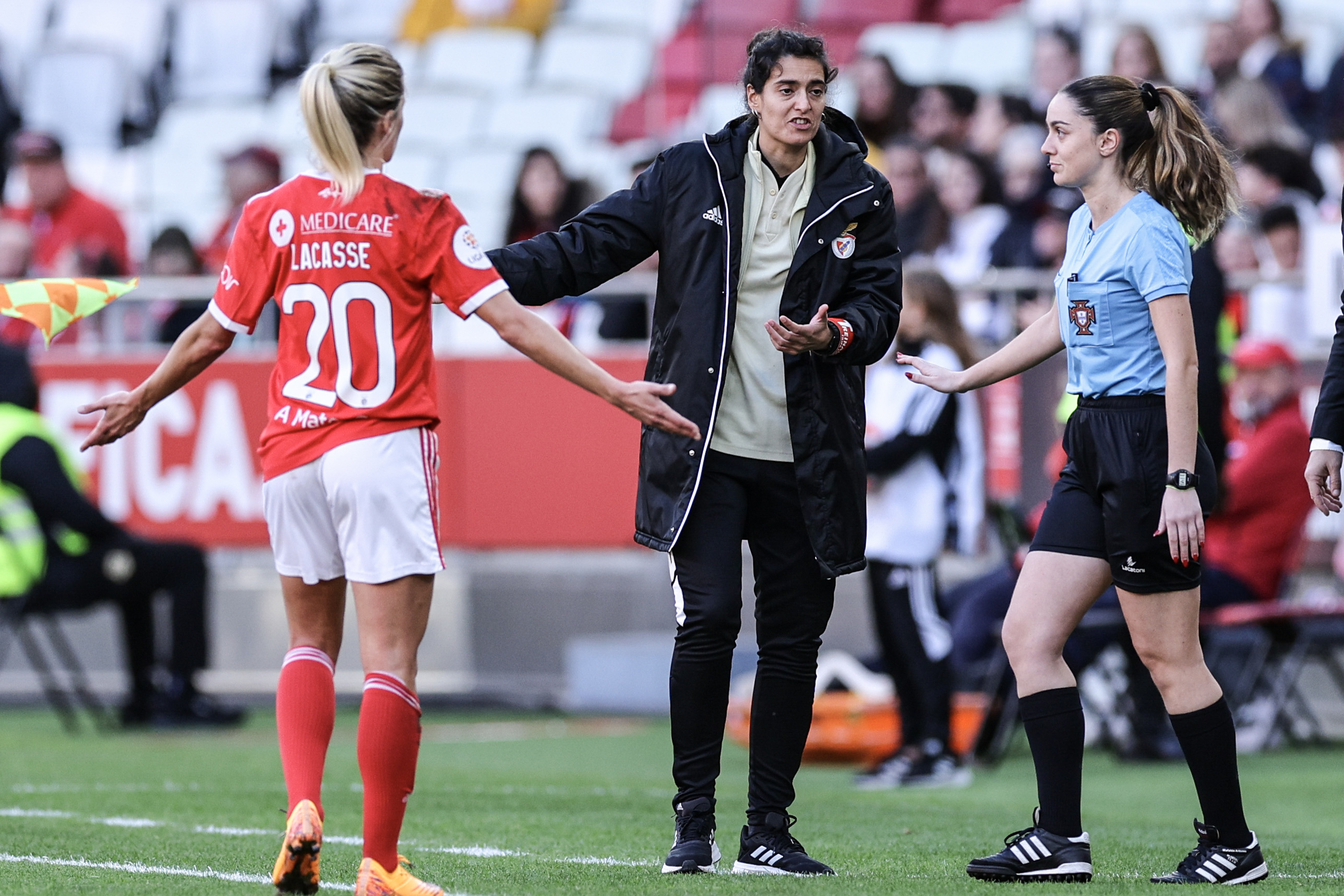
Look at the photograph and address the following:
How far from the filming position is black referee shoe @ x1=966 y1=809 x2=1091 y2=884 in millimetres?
4559

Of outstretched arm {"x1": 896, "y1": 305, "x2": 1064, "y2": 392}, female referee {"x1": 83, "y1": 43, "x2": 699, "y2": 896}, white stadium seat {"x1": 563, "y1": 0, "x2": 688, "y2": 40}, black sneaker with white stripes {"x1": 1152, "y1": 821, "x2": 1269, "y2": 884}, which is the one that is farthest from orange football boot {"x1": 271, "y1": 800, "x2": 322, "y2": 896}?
white stadium seat {"x1": 563, "y1": 0, "x2": 688, "y2": 40}

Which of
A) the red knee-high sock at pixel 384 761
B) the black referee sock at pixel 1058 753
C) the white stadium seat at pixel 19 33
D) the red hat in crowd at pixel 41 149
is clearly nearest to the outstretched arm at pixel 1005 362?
the black referee sock at pixel 1058 753

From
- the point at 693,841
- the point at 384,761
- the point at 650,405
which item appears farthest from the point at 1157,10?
the point at 384,761

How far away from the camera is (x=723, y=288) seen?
4863mm

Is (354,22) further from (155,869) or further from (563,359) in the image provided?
(563,359)

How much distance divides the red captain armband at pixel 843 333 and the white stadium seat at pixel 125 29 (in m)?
13.9

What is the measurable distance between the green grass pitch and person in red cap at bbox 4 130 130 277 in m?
4.77

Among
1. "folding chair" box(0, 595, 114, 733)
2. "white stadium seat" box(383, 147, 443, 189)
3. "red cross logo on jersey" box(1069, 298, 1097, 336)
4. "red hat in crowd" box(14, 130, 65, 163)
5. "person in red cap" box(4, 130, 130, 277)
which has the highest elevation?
"white stadium seat" box(383, 147, 443, 189)

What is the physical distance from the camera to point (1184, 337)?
447 centimetres

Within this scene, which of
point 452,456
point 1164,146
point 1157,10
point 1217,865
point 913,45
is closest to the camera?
point 1217,865

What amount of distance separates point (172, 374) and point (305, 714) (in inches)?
32.6

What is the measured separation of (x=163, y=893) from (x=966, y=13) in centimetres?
1264

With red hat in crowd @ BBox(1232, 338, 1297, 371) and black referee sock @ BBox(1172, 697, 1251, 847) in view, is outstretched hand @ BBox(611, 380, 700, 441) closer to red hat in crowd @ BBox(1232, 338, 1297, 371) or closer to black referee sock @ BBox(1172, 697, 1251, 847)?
black referee sock @ BBox(1172, 697, 1251, 847)

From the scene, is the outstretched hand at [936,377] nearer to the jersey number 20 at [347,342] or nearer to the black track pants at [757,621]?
the black track pants at [757,621]
